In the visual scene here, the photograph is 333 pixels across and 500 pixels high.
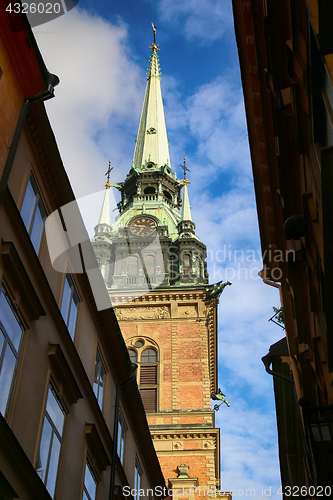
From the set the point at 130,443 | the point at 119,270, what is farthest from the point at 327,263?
the point at 119,270

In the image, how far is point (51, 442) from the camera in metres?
10.3

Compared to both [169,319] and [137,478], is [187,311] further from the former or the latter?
[137,478]

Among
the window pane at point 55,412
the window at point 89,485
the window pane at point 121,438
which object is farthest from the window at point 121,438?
the window pane at point 55,412

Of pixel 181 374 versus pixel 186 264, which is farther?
pixel 186 264

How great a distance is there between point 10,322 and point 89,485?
5.09m

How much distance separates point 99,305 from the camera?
14.3 metres

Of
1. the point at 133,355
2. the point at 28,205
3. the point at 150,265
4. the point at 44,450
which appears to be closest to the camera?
the point at 44,450

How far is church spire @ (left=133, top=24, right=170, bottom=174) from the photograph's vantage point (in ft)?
203

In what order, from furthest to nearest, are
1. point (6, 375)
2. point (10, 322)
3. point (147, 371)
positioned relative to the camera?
point (147, 371)
point (10, 322)
point (6, 375)

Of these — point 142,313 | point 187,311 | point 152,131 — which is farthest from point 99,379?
point 152,131

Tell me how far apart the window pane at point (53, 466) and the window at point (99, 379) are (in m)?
3.11

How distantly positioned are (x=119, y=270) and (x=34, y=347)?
3496 cm

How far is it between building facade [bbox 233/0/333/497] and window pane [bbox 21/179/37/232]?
14.6ft

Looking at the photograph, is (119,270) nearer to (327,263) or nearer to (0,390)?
(0,390)
